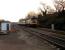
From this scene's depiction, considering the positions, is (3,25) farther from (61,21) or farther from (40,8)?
(40,8)

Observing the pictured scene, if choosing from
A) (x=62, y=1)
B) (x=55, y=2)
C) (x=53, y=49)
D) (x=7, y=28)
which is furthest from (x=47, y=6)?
(x=53, y=49)

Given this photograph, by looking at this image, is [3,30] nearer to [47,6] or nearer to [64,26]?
[64,26]

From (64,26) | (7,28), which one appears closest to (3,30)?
(7,28)

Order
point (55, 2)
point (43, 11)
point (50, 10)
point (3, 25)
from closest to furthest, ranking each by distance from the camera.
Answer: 1. point (3, 25)
2. point (55, 2)
3. point (50, 10)
4. point (43, 11)

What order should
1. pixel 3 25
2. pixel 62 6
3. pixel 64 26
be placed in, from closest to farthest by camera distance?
pixel 3 25 → pixel 64 26 → pixel 62 6

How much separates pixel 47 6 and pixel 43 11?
7456mm

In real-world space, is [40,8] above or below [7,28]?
above

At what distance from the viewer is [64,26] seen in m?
51.1

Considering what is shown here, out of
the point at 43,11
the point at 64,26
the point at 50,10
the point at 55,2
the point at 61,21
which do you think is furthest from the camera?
the point at 43,11

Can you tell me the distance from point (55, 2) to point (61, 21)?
31.7 metres

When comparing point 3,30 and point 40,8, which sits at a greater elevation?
point 40,8

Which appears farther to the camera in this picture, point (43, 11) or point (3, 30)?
point (43, 11)

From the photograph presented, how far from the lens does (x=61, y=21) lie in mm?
54844

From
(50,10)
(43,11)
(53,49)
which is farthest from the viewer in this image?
(43,11)
